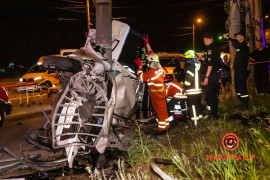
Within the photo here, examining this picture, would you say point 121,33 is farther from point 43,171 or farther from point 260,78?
point 260,78

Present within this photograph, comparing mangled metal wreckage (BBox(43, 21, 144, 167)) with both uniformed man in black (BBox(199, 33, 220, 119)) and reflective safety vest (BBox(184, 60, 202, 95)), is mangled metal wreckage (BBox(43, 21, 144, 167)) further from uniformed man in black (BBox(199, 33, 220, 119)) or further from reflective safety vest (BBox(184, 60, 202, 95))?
uniformed man in black (BBox(199, 33, 220, 119))

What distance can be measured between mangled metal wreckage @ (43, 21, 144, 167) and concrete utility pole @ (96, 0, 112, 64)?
0.43 feet

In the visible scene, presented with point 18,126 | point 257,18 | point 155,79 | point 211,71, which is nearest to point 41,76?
point 18,126

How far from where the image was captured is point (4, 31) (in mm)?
44312

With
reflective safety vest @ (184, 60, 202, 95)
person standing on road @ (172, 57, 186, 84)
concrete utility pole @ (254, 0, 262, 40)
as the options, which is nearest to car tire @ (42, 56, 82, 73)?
reflective safety vest @ (184, 60, 202, 95)

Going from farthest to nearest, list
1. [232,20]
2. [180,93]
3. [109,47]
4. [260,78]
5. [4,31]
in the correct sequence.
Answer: [4,31] → [260,78] → [232,20] → [180,93] → [109,47]

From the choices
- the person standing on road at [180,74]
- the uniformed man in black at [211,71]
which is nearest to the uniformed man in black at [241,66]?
the uniformed man in black at [211,71]

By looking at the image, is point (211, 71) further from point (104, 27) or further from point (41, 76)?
point (41, 76)

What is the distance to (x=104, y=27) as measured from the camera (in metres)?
5.42

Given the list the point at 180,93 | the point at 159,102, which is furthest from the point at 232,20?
the point at 159,102

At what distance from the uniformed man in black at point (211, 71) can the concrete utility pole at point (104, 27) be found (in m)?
2.31

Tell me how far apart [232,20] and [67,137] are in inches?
232

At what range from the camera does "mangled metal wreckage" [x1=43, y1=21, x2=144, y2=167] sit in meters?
4.24

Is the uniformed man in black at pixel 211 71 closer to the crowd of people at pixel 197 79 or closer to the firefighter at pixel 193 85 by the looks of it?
the crowd of people at pixel 197 79
